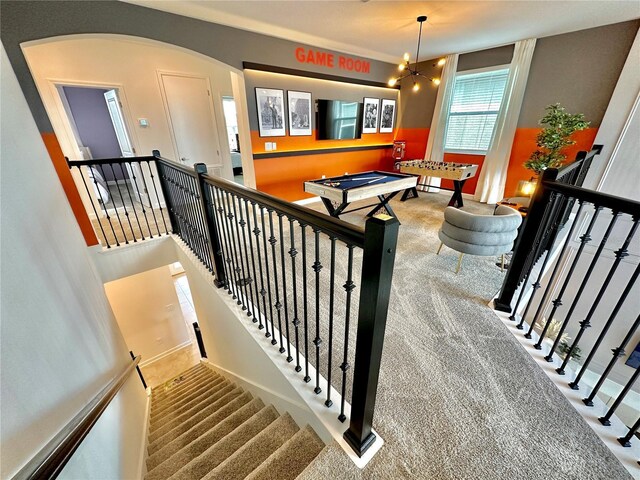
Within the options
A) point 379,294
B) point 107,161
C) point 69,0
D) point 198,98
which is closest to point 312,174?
point 198,98

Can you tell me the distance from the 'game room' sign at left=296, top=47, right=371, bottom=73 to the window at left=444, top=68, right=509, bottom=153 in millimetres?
1891

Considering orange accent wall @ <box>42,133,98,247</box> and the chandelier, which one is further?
the chandelier

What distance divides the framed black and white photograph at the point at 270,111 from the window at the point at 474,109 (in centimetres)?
347

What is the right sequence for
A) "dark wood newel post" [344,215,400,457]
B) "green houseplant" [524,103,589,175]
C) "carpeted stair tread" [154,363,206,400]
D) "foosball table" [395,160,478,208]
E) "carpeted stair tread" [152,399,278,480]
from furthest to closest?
"foosball table" [395,160,478,208] < "carpeted stair tread" [154,363,206,400] < "green houseplant" [524,103,589,175] < "carpeted stair tread" [152,399,278,480] < "dark wood newel post" [344,215,400,457]

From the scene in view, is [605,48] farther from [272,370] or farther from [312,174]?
[272,370]

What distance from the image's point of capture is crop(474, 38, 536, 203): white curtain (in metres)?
4.16

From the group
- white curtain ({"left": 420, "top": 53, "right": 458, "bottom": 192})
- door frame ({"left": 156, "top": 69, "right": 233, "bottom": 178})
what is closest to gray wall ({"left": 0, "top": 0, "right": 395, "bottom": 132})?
door frame ({"left": 156, "top": 69, "right": 233, "bottom": 178})

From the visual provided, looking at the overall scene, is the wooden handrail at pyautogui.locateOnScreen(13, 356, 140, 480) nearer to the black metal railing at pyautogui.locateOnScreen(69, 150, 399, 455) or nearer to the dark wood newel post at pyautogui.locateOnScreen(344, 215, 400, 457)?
the black metal railing at pyautogui.locateOnScreen(69, 150, 399, 455)

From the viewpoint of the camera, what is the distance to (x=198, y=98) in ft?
15.1

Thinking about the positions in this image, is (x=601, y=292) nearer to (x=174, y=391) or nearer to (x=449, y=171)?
(x=449, y=171)

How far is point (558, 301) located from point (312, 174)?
428 cm

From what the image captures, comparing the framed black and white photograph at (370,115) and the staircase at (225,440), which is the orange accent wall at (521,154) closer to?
the framed black and white photograph at (370,115)

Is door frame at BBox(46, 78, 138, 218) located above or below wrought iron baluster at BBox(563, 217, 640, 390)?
above

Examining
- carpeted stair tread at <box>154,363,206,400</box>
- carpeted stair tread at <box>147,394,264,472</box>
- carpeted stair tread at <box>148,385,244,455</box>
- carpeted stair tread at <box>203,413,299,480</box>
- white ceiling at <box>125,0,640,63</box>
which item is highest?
white ceiling at <box>125,0,640,63</box>
